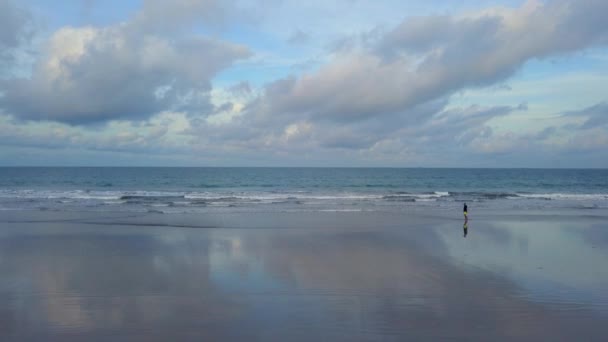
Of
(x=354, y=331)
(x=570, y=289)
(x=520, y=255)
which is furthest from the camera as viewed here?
(x=520, y=255)

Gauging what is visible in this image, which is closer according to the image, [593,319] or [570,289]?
[593,319]

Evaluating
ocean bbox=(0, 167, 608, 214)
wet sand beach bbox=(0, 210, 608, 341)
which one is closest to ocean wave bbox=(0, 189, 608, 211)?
ocean bbox=(0, 167, 608, 214)

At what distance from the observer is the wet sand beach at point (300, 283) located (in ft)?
22.8

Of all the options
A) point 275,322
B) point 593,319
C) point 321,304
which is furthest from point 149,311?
point 593,319

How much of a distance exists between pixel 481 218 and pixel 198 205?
56.5 ft

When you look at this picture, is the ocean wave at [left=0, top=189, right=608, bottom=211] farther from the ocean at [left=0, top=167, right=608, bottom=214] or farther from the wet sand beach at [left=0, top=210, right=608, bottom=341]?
the wet sand beach at [left=0, top=210, right=608, bottom=341]

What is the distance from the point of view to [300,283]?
950 cm

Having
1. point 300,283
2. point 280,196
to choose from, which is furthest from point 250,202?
point 300,283

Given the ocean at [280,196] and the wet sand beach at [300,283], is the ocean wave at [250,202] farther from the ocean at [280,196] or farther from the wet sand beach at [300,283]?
the wet sand beach at [300,283]

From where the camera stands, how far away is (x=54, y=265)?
36.1 ft

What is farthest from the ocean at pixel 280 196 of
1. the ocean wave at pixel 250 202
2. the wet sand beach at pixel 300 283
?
the wet sand beach at pixel 300 283

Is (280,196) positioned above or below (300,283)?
above

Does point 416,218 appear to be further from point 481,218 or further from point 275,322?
point 275,322

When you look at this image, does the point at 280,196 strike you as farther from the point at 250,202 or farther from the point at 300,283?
the point at 300,283
